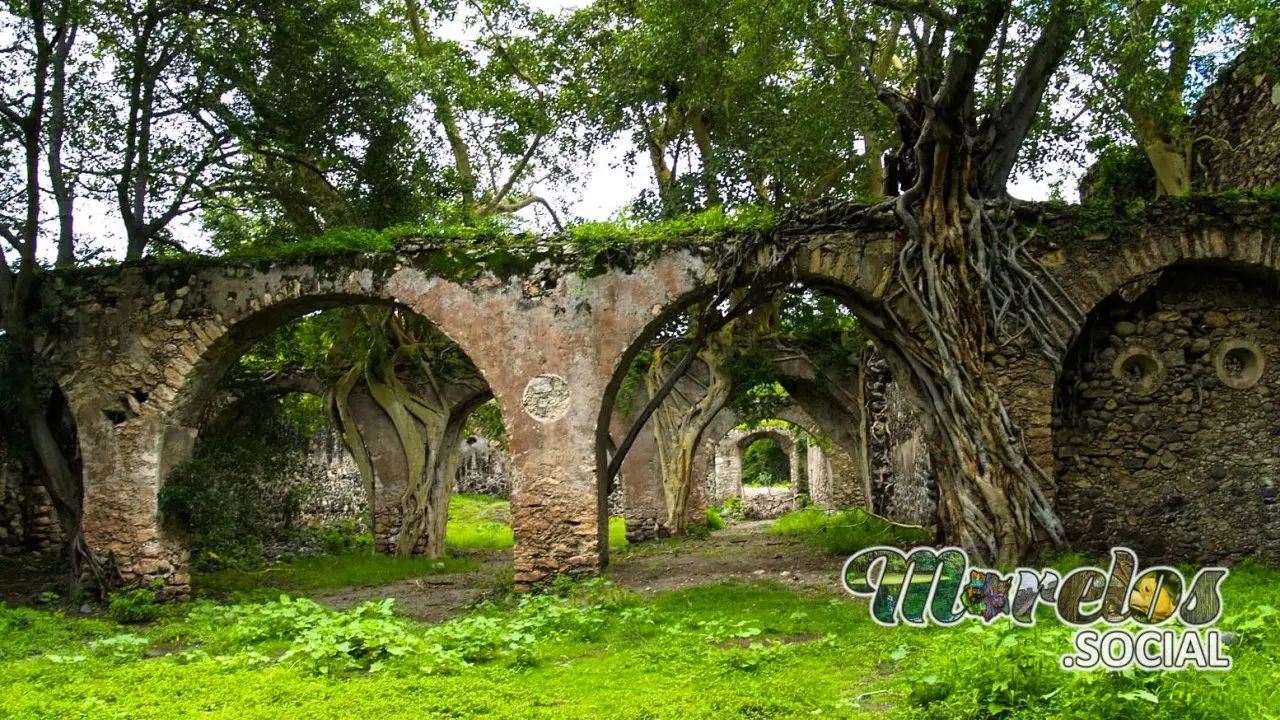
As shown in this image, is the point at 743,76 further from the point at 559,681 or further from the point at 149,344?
the point at 559,681

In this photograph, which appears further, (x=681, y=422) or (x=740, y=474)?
(x=740, y=474)

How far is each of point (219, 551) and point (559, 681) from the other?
19.5 feet

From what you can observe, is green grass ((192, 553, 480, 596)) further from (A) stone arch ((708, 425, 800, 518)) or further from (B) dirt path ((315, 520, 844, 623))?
(A) stone arch ((708, 425, 800, 518))

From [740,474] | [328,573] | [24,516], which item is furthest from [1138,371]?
[740,474]

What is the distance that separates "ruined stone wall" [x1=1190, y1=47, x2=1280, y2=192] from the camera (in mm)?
9492

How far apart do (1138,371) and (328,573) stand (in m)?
9.22

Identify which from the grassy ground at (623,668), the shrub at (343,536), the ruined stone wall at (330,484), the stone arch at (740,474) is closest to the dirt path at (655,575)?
the grassy ground at (623,668)

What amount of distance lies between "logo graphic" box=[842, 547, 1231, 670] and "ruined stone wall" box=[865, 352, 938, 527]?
9.77ft

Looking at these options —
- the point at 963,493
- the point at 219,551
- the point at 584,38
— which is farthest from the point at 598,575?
the point at 584,38

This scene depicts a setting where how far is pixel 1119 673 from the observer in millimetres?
3754

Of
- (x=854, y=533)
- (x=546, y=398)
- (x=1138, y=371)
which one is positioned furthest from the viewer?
(x=854, y=533)

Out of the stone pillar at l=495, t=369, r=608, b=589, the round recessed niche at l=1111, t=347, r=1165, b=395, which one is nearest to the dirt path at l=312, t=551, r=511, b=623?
the stone pillar at l=495, t=369, r=608, b=589

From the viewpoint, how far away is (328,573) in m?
12.0

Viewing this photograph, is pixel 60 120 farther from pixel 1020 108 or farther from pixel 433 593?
pixel 1020 108
